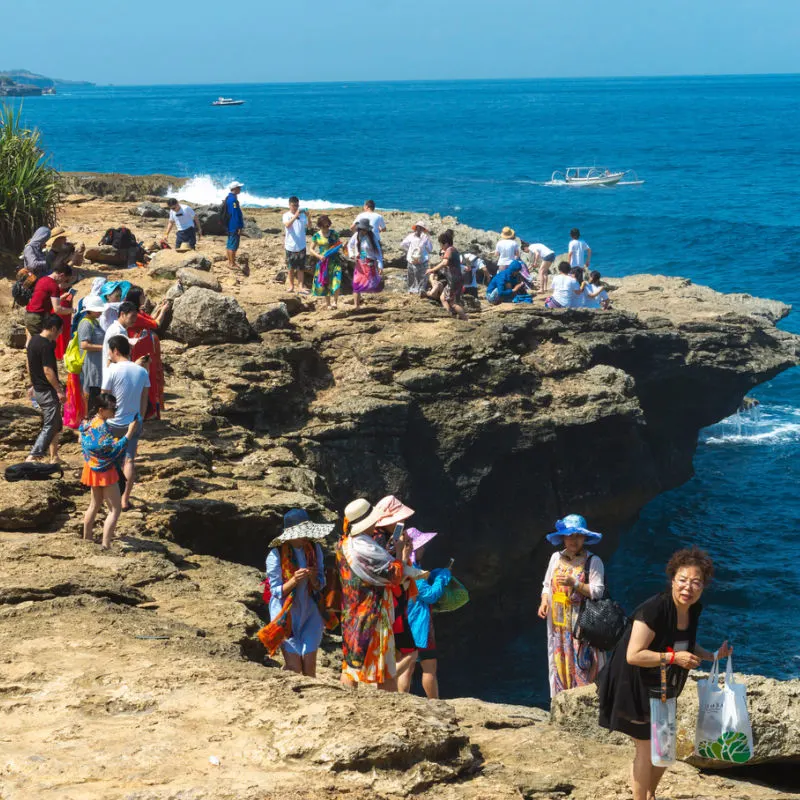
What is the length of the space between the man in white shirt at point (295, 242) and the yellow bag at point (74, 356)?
7.69 m

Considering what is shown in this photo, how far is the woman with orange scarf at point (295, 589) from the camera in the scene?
8.27 meters

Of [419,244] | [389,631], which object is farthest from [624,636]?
[419,244]

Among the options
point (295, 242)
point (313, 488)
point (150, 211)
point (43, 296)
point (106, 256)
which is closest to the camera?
point (43, 296)

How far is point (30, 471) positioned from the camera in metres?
10.7

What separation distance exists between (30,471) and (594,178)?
72.9 m

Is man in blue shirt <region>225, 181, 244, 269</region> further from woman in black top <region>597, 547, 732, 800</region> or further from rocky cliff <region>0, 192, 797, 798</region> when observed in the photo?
woman in black top <region>597, 547, 732, 800</region>

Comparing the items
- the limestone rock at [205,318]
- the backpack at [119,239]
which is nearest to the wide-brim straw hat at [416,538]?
the limestone rock at [205,318]

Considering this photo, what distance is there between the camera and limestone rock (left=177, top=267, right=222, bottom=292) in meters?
17.1

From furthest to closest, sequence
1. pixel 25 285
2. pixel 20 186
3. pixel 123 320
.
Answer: pixel 20 186 < pixel 25 285 < pixel 123 320

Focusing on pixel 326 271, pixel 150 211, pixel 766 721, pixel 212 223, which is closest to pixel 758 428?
pixel 212 223

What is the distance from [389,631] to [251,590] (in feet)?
6.86

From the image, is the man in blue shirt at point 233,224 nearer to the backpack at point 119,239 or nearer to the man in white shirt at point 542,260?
the backpack at point 119,239

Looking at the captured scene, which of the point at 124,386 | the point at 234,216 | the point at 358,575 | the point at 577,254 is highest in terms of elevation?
the point at 234,216

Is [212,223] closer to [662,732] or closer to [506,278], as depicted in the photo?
[506,278]
